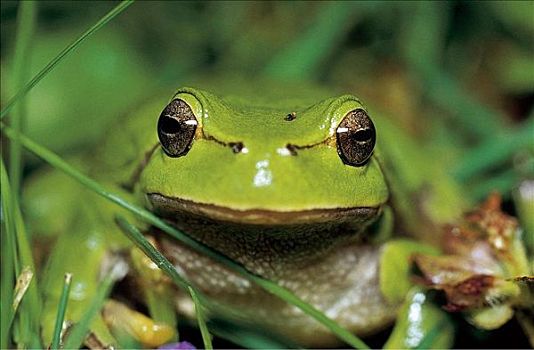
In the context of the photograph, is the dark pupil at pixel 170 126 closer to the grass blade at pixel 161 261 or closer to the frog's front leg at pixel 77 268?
the grass blade at pixel 161 261

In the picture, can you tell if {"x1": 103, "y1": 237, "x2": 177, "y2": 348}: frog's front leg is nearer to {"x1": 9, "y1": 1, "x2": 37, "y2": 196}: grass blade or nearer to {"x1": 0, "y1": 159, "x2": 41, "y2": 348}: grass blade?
{"x1": 0, "y1": 159, "x2": 41, "y2": 348}: grass blade

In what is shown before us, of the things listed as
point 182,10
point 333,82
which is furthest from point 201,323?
point 182,10

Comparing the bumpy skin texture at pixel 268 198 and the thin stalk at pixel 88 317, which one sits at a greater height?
the bumpy skin texture at pixel 268 198

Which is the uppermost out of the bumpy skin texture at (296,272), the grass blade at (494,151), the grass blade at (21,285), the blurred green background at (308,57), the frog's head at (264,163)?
the blurred green background at (308,57)

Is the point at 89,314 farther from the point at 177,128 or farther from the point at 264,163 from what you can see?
the point at 264,163

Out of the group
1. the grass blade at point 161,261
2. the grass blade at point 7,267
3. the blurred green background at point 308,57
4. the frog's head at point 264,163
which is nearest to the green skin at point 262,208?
the frog's head at point 264,163
